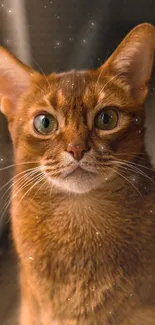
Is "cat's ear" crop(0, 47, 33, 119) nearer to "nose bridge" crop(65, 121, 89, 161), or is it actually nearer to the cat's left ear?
the cat's left ear

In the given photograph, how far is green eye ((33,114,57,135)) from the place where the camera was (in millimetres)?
723

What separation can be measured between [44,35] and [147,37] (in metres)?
0.18

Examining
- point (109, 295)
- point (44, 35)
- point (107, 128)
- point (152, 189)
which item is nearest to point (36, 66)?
point (44, 35)

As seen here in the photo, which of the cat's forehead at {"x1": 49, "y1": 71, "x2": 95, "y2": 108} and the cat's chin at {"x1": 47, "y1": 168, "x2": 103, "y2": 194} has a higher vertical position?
the cat's forehead at {"x1": 49, "y1": 71, "x2": 95, "y2": 108}

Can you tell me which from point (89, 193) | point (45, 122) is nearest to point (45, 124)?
point (45, 122)

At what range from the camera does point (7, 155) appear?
792mm

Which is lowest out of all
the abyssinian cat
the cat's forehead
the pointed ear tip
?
the abyssinian cat

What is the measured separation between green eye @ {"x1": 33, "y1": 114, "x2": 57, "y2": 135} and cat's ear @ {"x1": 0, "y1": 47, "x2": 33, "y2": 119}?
0.05 m

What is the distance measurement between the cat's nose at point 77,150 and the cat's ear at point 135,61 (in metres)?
0.12

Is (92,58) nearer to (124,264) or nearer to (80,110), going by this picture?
(80,110)

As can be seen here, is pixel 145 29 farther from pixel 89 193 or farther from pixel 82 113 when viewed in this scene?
pixel 89 193

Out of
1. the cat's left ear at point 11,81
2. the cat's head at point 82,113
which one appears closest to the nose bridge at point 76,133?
the cat's head at point 82,113

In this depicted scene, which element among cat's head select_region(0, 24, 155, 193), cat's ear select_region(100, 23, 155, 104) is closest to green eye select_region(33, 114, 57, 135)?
cat's head select_region(0, 24, 155, 193)

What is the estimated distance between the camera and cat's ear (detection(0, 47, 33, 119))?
0.75m
